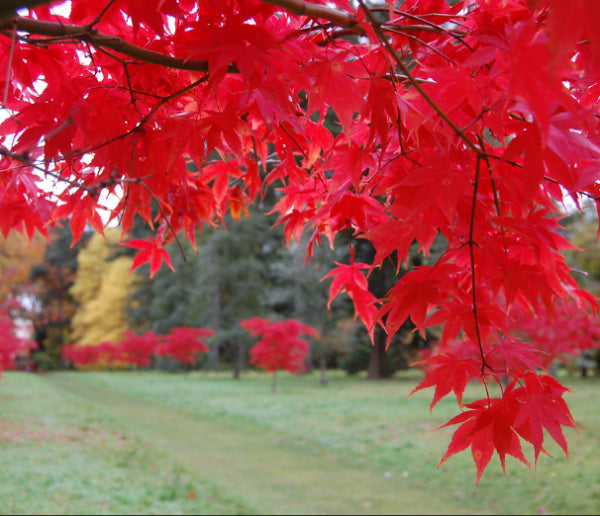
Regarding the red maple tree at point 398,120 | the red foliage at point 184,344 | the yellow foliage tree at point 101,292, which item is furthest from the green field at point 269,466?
the yellow foliage tree at point 101,292

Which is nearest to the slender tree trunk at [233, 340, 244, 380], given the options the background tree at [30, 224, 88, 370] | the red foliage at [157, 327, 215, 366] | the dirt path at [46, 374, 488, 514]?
the red foliage at [157, 327, 215, 366]

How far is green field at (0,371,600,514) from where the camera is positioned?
15.5 feet

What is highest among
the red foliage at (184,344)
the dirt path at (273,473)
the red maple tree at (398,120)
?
the red maple tree at (398,120)

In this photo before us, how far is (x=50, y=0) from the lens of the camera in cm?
62

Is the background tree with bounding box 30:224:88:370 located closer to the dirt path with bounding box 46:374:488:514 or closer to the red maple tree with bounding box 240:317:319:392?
the red maple tree with bounding box 240:317:319:392

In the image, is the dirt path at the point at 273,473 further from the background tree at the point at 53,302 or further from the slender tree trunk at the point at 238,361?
the background tree at the point at 53,302

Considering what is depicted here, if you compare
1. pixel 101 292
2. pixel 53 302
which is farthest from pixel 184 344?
pixel 53 302

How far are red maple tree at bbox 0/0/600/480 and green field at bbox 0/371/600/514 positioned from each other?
3361 mm

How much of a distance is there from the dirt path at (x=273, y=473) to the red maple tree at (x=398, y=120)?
3.89 metres

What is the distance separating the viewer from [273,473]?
616cm

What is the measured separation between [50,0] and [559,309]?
11.7 m

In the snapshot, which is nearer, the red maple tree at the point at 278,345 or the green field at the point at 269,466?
the green field at the point at 269,466

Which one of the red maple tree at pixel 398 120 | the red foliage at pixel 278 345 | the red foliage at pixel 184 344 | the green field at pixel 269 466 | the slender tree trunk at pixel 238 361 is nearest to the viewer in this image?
the red maple tree at pixel 398 120

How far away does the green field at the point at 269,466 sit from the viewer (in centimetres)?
473
